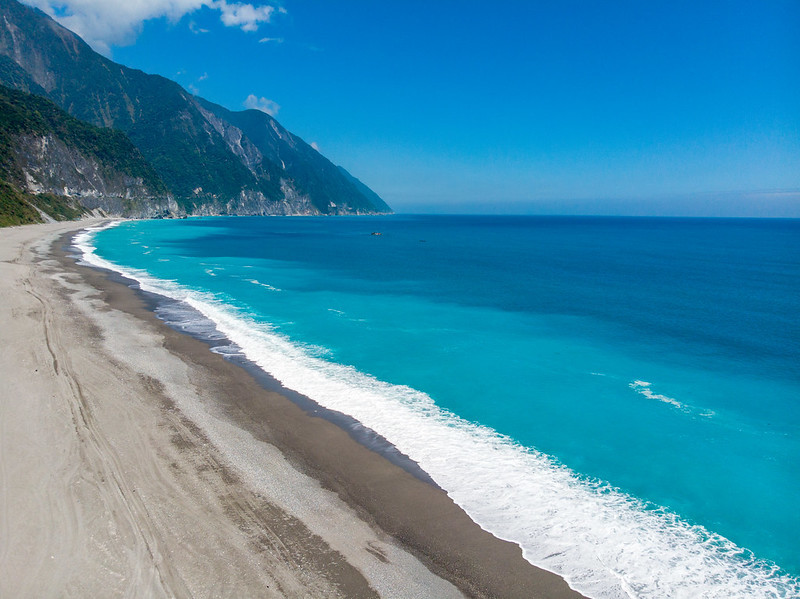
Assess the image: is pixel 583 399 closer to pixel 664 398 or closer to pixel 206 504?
pixel 664 398

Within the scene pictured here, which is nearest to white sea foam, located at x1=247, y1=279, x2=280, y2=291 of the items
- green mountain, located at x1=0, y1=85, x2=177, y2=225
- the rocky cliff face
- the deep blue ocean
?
the deep blue ocean

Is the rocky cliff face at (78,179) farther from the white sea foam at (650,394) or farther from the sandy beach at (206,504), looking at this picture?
the white sea foam at (650,394)

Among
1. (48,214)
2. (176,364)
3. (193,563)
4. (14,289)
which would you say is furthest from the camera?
(48,214)

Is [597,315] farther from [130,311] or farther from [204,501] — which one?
[130,311]

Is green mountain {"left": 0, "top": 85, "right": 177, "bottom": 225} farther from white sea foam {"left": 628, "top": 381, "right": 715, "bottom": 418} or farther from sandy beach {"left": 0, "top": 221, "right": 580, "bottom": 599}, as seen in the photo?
white sea foam {"left": 628, "top": 381, "right": 715, "bottom": 418}

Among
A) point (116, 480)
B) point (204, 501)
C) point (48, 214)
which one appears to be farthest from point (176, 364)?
point (48, 214)
